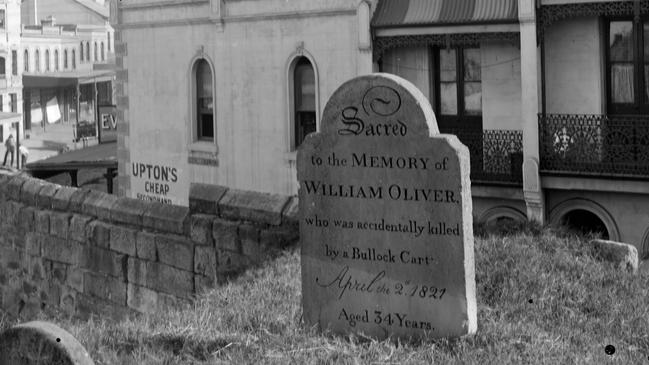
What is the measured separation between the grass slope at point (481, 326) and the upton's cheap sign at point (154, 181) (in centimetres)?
1446

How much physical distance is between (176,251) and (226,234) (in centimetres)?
96

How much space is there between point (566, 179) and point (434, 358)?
1205 cm

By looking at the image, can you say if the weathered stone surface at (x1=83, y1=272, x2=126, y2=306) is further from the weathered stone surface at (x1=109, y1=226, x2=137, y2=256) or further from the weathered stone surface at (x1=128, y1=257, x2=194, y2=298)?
the weathered stone surface at (x1=109, y1=226, x2=137, y2=256)

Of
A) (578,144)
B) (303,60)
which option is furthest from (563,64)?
(303,60)

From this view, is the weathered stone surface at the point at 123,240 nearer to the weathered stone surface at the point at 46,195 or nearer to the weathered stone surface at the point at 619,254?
the weathered stone surface at the point at 46,195

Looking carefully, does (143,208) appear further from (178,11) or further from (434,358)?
(178,11)

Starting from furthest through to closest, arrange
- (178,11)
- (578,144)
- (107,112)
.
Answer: (107,112) < (178,11) < (578,144)

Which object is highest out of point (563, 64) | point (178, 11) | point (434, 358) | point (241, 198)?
point (178, 11)

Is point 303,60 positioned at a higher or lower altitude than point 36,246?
higher

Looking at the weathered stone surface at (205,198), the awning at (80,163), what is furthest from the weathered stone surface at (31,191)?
the awning at (80,163)

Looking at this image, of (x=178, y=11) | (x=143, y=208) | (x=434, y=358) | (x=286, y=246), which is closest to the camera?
(x=434, y=358)

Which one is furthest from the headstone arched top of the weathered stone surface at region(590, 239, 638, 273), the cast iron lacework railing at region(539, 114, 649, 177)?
the cast iron lacework railing at region(539, 114, 649, 177)

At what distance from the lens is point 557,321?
31.2 feet

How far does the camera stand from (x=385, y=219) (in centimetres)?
882
